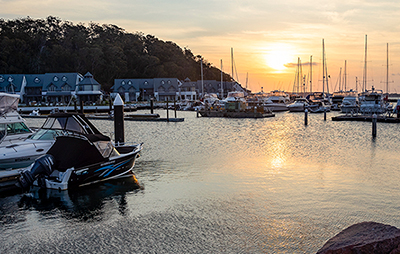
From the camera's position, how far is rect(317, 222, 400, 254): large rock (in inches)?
257

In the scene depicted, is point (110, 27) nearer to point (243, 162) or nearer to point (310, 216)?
point (243, 162)

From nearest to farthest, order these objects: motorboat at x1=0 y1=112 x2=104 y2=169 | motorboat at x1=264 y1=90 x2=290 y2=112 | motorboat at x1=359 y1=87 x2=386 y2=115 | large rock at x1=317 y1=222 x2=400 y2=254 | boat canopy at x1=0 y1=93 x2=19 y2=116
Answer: large rock at x1=317 y1=222 x2=400 y2=254
motorboat at x1=0 y1=112 x2=104 y2=169
boat canopy at x1=0 y1=93 x2=19 y2=116
motorboat at x1=359 y1=87 x2=386 y2=115
motorboat at x1=264 y1=90 x2=290 y2=112

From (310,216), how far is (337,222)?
0.84 meters

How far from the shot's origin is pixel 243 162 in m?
20.7

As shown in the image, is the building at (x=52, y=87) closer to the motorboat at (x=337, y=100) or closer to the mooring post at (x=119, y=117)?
the motorboat at (x=337, y=100)

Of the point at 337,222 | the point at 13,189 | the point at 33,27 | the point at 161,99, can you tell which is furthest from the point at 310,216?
the point at 33,27

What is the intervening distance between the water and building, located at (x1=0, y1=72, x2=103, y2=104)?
237 feet

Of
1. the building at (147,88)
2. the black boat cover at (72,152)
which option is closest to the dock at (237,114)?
the black boat cover at (72,152)

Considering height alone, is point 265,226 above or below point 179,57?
below

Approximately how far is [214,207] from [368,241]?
6696 millimetres

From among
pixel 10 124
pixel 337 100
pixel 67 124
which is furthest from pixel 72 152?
pixel 337 100

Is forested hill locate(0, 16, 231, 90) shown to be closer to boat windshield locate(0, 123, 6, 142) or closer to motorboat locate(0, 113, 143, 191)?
boat windshield locate(0, 123, 6, 142)

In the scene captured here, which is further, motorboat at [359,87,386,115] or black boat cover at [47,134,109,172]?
motorboat at [359,87,386,115]

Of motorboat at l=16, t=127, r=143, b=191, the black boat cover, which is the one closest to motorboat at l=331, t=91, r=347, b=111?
motorboat at l=16, t=127, r=143, b=191
